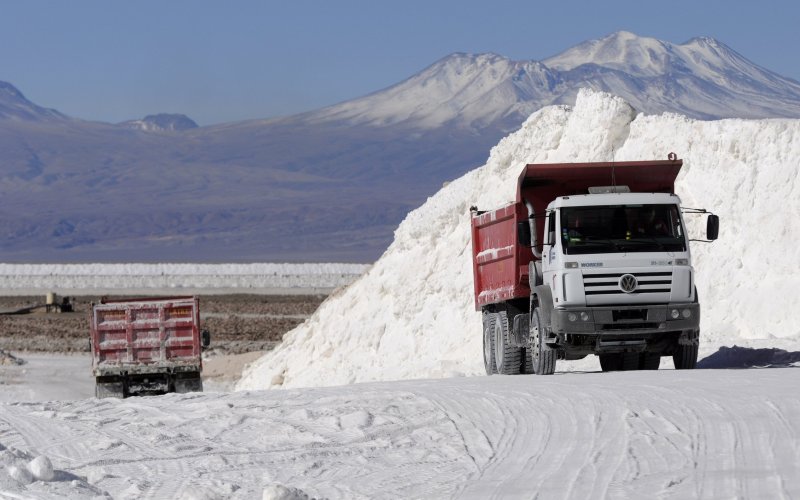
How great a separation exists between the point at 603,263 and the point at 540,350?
1.82 metres

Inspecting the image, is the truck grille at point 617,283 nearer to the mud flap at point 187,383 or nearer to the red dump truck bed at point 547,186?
the red dump truck bed at point 547,186

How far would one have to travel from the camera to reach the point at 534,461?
1238 cm

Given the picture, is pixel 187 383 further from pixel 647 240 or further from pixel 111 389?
pixel 647 240

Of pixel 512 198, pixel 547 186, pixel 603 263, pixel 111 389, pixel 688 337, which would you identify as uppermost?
pixel 512 198

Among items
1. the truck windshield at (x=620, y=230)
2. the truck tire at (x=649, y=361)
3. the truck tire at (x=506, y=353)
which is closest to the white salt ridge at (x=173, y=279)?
the truck tire at (x=506, y=353)

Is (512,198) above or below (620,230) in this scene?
above

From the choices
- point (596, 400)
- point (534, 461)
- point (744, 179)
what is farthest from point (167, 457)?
point (744, 179)

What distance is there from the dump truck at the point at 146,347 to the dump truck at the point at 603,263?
21.1ft

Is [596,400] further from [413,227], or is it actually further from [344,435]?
[413,227]

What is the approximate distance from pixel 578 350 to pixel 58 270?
462 ft

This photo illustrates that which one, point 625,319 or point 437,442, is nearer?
point 437,442

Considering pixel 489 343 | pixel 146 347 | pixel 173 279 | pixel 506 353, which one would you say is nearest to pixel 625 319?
pixel 506 353

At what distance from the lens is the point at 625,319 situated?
18312 mm

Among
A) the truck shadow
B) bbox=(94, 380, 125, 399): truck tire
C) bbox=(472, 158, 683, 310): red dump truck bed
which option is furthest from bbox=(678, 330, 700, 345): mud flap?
bbox=(94, 380, 125, 399): truck tire
